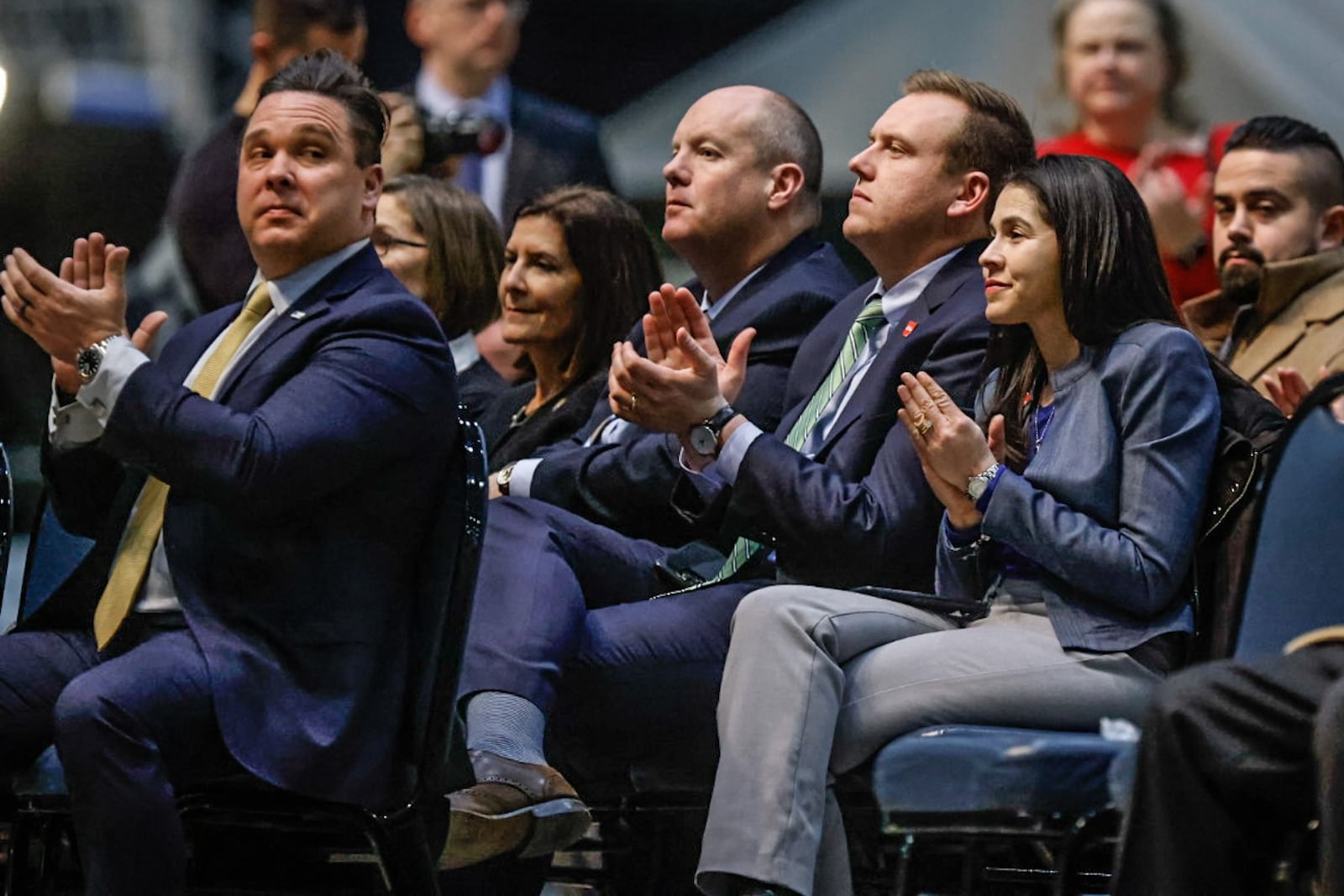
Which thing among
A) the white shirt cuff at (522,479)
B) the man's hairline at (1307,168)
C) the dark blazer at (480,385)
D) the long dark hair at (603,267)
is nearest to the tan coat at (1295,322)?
the man's hairline at (1307,168)

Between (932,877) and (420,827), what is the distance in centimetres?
64

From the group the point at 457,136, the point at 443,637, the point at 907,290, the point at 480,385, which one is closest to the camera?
the point at 443,637

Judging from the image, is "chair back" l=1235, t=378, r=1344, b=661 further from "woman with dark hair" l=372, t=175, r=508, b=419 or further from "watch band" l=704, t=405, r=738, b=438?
"woman with dark hair" l=372, t=175, r=508, b=419

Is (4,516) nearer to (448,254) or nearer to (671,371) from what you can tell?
(671,371)

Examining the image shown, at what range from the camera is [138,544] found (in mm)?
2607

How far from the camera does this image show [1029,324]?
8.98 feet

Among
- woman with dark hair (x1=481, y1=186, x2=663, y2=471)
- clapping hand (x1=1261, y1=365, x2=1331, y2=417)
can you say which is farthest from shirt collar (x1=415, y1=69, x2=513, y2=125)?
clapping hand (x1=1261, y1=365, x2=1331, y2=417)

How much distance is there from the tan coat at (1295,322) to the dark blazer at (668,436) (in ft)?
2.36

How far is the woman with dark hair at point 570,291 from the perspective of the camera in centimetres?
372

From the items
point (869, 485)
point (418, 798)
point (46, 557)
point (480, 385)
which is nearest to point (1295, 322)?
point (869, 485)

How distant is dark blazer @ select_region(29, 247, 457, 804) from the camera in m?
2.40

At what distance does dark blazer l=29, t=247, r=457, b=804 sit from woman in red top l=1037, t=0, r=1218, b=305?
225 centimetres

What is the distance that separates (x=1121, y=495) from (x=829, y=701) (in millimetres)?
452

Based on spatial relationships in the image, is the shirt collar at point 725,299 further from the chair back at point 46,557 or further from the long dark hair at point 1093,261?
the chair back at point 46,557
